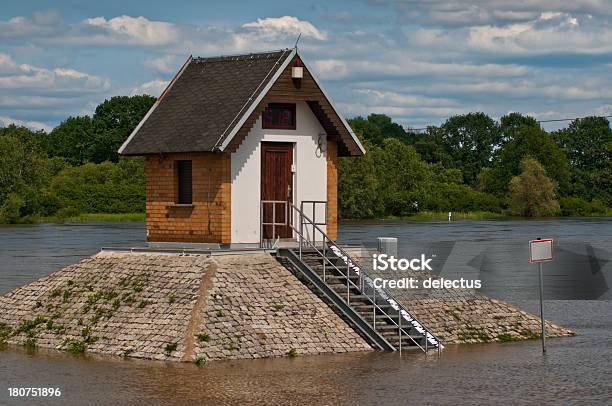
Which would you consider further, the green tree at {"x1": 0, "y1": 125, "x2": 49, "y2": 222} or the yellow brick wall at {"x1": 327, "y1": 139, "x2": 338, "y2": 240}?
the green tree at {"x1": 0, "y1": 125, "x2": 49, "y2": 222}

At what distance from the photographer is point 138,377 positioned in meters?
27.7

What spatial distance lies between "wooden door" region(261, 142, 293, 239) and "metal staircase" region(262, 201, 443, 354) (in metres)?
0.25

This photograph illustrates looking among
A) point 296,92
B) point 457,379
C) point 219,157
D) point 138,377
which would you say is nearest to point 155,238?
point 219,157

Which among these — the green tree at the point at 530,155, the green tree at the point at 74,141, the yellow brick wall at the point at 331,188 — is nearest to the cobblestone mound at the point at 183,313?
the yellow brick wall at the point at 331,188

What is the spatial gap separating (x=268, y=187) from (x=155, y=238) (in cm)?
366

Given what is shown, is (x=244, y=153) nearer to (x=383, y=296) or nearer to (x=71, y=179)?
(x=383, y=296)

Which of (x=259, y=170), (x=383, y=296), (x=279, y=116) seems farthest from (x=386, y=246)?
(x=279, y=116)

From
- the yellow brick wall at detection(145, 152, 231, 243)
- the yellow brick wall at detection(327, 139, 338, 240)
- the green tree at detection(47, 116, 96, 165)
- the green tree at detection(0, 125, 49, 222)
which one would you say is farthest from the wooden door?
the green tree at detection(47, 116, 96, 165)

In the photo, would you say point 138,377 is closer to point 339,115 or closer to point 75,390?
point 75,390

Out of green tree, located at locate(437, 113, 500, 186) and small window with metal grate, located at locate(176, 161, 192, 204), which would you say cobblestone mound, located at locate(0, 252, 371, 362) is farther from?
green tree, located at locate(437, 113, 500, 186)

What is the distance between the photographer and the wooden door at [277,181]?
34500 millimetres

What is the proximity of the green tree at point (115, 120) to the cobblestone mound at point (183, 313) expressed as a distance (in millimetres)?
116908

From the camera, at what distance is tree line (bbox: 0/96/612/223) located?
418ft

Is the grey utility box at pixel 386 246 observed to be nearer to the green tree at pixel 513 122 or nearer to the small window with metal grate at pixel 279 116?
the small window with metal grate at pixel 279 116
